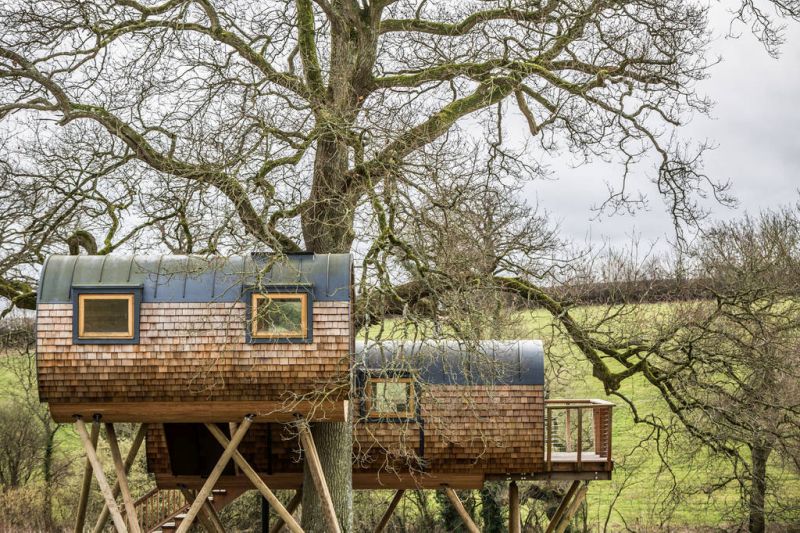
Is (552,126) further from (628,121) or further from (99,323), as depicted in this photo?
(99,323)

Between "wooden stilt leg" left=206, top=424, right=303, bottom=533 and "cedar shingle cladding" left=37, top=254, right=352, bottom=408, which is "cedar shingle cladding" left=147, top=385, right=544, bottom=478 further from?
"cedar shingle cladding" left=37, top=254, right=352, bottom=408

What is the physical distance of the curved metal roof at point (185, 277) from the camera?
49.1 ft

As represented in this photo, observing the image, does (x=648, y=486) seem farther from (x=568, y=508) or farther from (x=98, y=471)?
(x=98, y=471)

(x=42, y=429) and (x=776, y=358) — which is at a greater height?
(x=776, y=358)

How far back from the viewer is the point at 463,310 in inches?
538

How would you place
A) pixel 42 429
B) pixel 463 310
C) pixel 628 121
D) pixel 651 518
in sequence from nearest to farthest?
1. pixel 463 310
2. pixel 628 121
3. pixel 651 518
4. pixel 42 429

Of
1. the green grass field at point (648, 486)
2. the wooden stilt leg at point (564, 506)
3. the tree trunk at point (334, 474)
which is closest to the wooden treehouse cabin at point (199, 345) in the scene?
the tree trunk at point (334, 474)

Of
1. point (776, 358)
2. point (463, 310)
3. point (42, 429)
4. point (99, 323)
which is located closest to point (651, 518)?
point (776, 358)

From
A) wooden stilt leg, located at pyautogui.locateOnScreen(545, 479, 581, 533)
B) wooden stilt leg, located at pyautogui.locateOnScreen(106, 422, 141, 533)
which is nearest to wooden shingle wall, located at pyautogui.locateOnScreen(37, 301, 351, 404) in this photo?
wooden stilt leg, located at pyautogui.locateOnScreen(106, 422, 141, 533)

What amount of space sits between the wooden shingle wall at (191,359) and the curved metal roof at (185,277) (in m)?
0.17

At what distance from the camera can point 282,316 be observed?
1479 cm

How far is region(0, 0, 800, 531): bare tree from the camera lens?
15.0 m

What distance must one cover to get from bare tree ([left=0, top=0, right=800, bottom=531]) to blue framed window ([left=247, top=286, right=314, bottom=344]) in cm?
93

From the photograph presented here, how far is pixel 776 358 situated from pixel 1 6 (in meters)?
15.0
